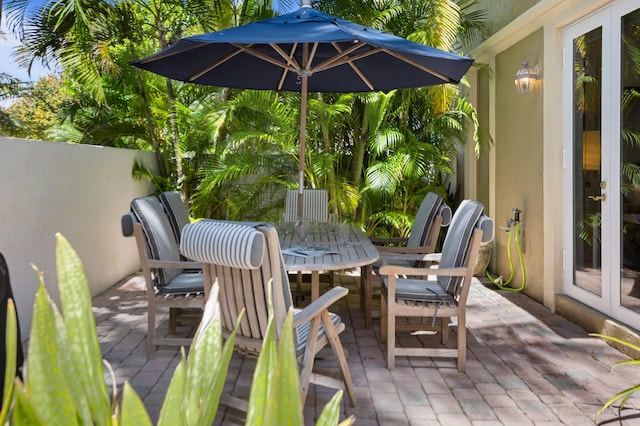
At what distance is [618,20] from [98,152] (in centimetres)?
491

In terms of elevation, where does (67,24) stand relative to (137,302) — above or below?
above

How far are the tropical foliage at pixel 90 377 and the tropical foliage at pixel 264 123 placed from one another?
6202mm

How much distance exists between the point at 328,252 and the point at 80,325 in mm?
3222

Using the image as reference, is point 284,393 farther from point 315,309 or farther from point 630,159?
point 630,159

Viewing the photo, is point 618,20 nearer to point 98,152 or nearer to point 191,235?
point 191,235

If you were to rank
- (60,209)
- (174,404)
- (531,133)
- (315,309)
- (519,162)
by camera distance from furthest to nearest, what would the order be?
(519,162)
(531,133)
(60,209)
(315,309)
(174,404)

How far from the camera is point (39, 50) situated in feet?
27.0

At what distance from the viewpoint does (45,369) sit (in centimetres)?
60

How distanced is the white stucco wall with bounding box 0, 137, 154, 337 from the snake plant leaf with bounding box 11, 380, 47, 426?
4.25 meters

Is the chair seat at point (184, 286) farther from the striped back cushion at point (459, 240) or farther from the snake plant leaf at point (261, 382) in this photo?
the snake plant leaf at point (261, 382)

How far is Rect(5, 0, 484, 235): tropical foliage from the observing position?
7.23m

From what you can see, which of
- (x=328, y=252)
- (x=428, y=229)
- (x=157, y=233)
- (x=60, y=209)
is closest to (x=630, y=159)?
(x=428, y=229)

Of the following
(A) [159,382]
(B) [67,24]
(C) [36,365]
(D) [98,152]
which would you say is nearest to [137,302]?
Result: (D) [98,152]

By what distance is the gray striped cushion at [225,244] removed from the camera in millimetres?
2654
